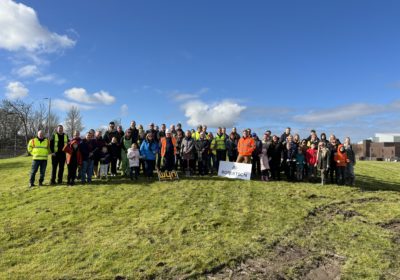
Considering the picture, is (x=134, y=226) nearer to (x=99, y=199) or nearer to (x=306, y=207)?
(x=99, y=199)

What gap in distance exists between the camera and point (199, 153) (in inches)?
593

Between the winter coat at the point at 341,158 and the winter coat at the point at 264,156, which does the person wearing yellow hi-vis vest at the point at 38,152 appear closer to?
the winter coat at the point at 264,156

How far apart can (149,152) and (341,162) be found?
8357 millimetres

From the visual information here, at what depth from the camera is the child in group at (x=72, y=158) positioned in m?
12.8

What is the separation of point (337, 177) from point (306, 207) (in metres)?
5.21

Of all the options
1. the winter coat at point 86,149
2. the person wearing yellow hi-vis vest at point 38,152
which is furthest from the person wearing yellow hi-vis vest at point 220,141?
the person wearing yellow hi-vis vest at point 38,152

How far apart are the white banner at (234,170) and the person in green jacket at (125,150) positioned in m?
4.21

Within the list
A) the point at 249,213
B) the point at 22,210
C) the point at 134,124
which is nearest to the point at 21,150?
the point at 134,124

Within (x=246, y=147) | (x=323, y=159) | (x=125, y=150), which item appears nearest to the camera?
(x=323, y=159)

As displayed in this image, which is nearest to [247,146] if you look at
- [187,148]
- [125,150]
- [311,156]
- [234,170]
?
[234,170]

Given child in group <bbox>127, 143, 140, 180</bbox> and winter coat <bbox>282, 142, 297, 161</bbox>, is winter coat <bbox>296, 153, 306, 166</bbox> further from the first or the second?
child in group <bbox>127, 143, 140, 180</bbox>

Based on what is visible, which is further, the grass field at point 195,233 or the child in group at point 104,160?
the child in group at point 104,160

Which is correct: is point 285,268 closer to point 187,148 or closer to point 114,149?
point 187,148

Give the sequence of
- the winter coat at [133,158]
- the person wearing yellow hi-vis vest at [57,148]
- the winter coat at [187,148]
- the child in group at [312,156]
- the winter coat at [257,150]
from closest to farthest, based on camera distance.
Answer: the person wearing yellow hi-vis vest at [57,148], the winter coat at [133,158], the child in group at [312,156], the winter coat at [187,148], the winter coat at [257,150]
